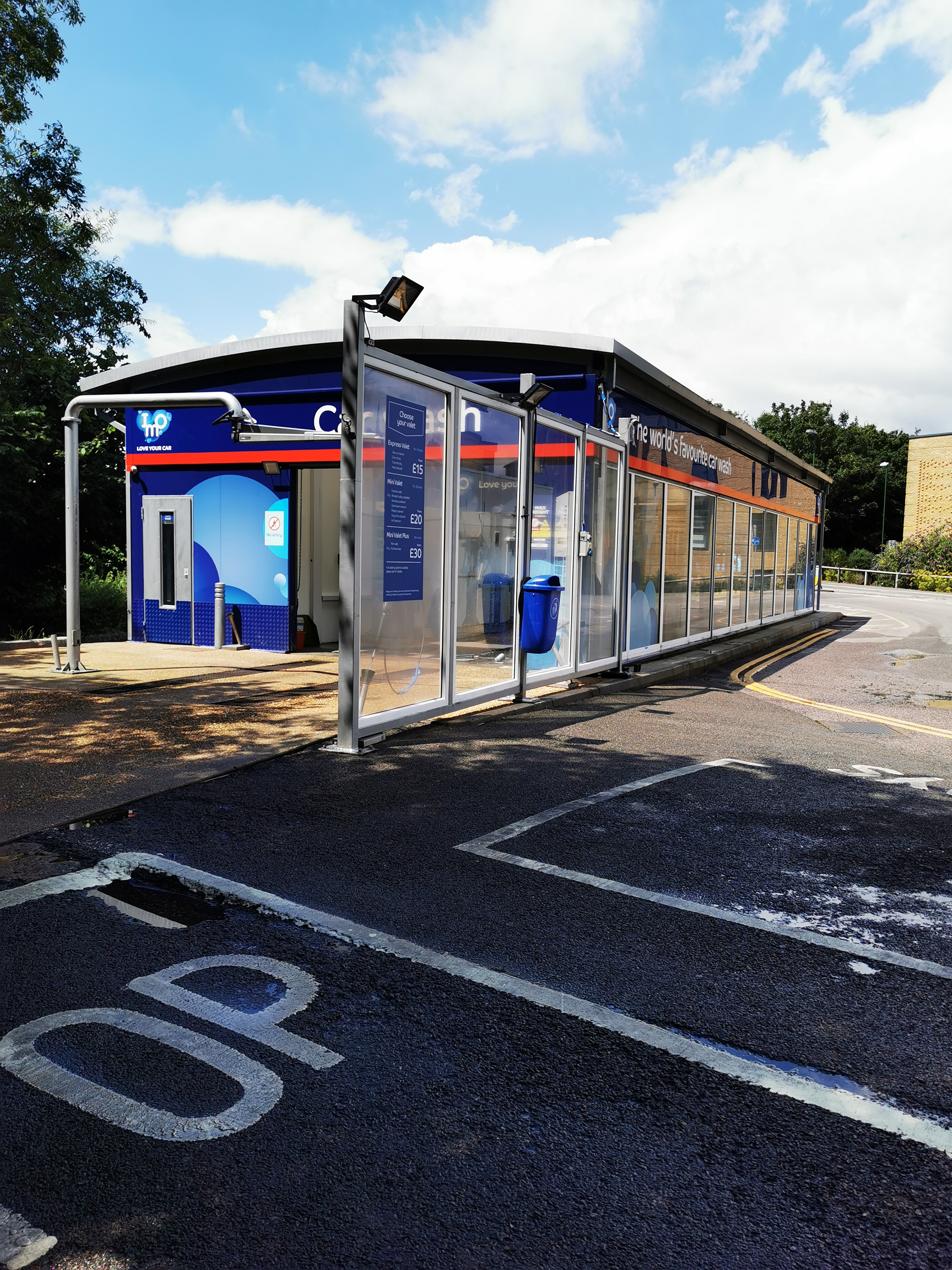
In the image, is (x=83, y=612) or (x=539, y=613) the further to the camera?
(x=83, y=612)

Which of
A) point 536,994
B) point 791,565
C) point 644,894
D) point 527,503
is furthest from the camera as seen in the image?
point 791,565

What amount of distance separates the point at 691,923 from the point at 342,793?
2.71 m

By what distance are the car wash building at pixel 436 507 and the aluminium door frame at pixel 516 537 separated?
2 centimetres

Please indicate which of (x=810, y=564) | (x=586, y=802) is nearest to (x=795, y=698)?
(x=586, y=802)

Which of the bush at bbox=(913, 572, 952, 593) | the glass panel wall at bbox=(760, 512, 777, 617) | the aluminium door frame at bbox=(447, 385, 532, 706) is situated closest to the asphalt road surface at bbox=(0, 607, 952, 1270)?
the aluminium door frame at bbox=(447, 385, 532, 706)

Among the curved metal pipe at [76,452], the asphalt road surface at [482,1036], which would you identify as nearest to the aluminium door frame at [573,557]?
the curved metal pipe at [76,452]

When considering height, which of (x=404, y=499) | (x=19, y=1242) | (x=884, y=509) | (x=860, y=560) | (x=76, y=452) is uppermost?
(x=884, y=509)

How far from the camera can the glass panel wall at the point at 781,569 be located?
24.1 metres

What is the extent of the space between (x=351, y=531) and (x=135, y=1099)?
5.11 meters

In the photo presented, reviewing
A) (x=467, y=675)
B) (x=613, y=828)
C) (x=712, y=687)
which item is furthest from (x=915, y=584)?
(x=613, y=828)

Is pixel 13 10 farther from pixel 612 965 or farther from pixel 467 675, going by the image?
pixel 612 965

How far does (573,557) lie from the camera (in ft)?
38.5

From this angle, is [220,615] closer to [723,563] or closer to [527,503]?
[527,503]

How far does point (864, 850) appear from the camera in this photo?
18.0ft
